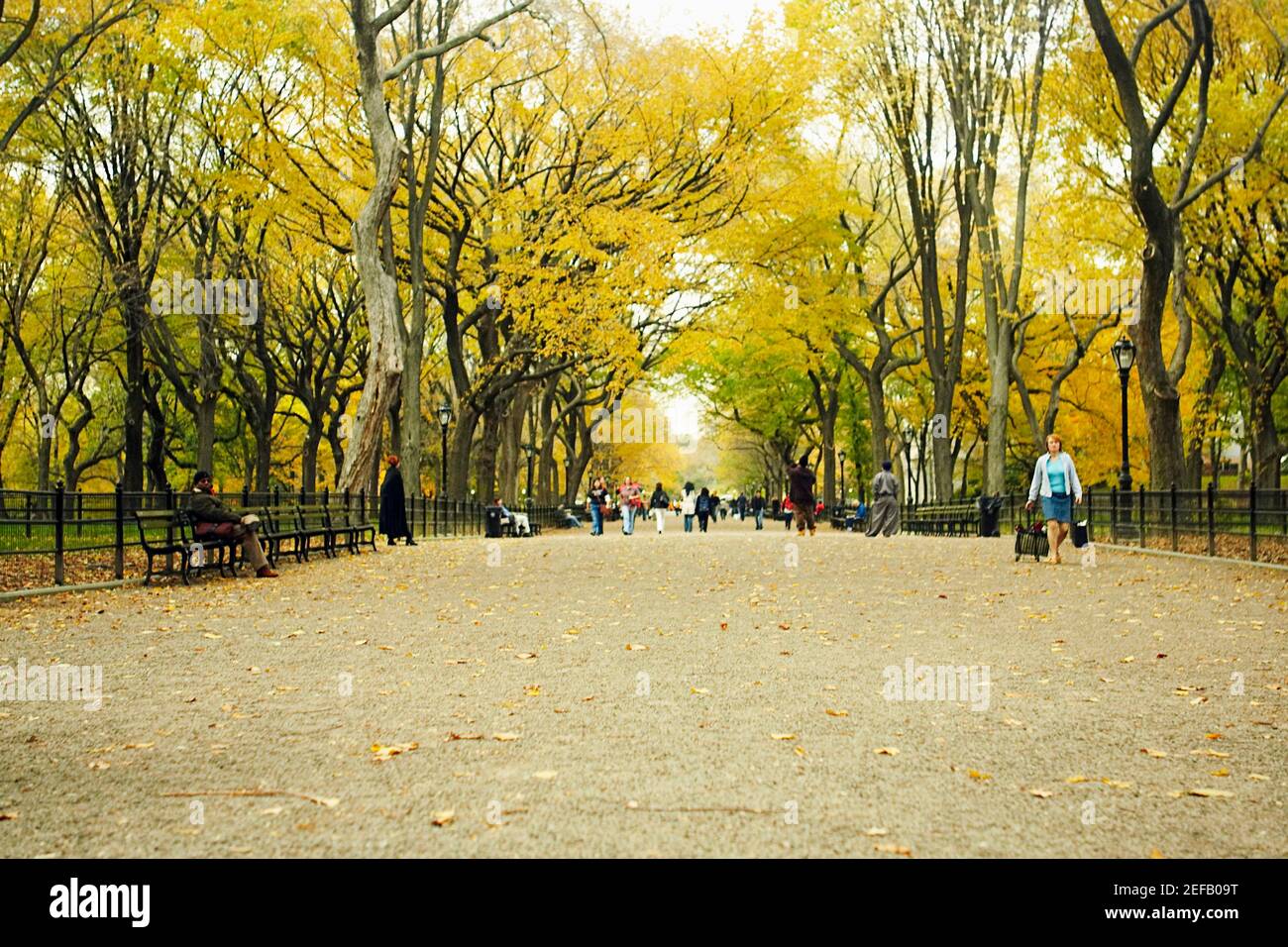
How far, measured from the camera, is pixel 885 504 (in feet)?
110

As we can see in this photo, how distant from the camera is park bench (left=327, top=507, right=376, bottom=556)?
2297 centimetres

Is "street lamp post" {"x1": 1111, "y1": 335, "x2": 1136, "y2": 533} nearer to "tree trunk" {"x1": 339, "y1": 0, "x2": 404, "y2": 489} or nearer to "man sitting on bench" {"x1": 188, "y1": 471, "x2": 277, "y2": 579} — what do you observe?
"tree trunk" {"x1": 339, "y1": 0, "x2": 404, "y2": 489}

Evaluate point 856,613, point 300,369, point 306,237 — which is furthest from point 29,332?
point 856,613

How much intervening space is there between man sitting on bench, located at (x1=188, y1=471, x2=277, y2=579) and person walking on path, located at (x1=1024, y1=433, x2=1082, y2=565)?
33.2 ft

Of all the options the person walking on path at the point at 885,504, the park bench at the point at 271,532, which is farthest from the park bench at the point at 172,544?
the person walking on path at the point at 885,504

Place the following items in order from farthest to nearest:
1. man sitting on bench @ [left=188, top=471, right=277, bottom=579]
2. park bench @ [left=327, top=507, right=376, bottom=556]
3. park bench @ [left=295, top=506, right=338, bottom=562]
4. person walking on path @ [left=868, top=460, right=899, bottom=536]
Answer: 1. person walking on path @ [left=868, top=460, right=899, bottom=536]
2. park bench @ [left=327, top=507, right=376, bottom=556]
3. park bench @ [left=295, top=506, right=338, bottom=562]
4. man sitting on bench @ [left=188, top=471, right=277, bottom=579]

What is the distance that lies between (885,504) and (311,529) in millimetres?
16636

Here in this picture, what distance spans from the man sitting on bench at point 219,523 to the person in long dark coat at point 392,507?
8586mm

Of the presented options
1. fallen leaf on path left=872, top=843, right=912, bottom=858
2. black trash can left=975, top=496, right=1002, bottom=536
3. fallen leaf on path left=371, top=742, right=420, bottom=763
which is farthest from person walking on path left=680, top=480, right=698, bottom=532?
fallen leaf on path left=872, top=843, right=912, bottom=858

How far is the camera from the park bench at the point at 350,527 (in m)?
23.0

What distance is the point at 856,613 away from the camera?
12.4 metres

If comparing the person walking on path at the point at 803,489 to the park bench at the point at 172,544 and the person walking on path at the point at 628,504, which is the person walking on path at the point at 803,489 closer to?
the person walking on path at the point at 628,504

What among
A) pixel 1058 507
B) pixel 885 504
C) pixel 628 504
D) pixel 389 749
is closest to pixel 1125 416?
pixel 885 504
